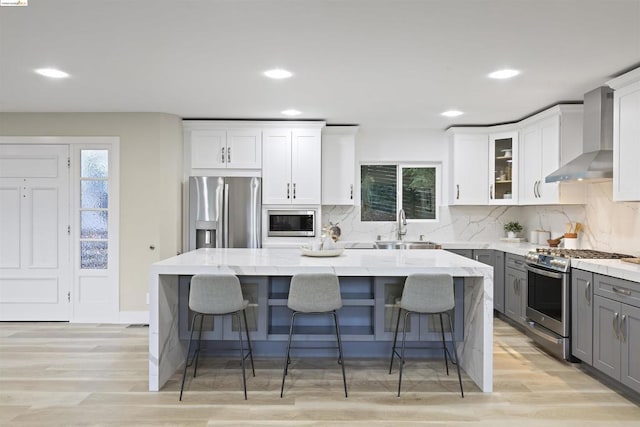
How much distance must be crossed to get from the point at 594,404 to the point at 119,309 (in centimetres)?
473

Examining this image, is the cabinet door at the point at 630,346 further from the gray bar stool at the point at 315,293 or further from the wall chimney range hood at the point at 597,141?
the gray bar stool at the point at 315,293

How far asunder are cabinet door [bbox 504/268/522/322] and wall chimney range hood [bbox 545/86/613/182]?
1.31 metres

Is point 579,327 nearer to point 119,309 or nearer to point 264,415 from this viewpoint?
point 264,415

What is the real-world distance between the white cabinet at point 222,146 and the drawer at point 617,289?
12.3 ft

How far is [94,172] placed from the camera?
5230 mm

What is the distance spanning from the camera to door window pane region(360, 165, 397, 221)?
6242mm

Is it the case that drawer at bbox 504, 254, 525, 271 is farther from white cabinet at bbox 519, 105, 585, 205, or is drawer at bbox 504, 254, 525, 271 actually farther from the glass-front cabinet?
the glass-front cabinet

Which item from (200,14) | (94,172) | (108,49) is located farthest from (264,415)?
(94,172)

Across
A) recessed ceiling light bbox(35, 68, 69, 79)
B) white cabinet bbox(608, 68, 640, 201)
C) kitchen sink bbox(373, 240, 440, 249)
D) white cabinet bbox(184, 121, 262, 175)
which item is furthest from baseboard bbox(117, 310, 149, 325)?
white cabinet bbox(608, 68, 640, 201)

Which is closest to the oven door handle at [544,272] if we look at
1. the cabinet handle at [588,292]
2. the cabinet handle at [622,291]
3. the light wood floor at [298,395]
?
the cabinet handle at [588,292]

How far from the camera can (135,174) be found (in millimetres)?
5156

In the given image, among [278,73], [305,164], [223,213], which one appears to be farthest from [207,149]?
[278,73]

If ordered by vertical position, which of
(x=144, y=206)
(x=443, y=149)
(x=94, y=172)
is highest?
(x=443, y=149)

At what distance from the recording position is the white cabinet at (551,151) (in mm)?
4617
